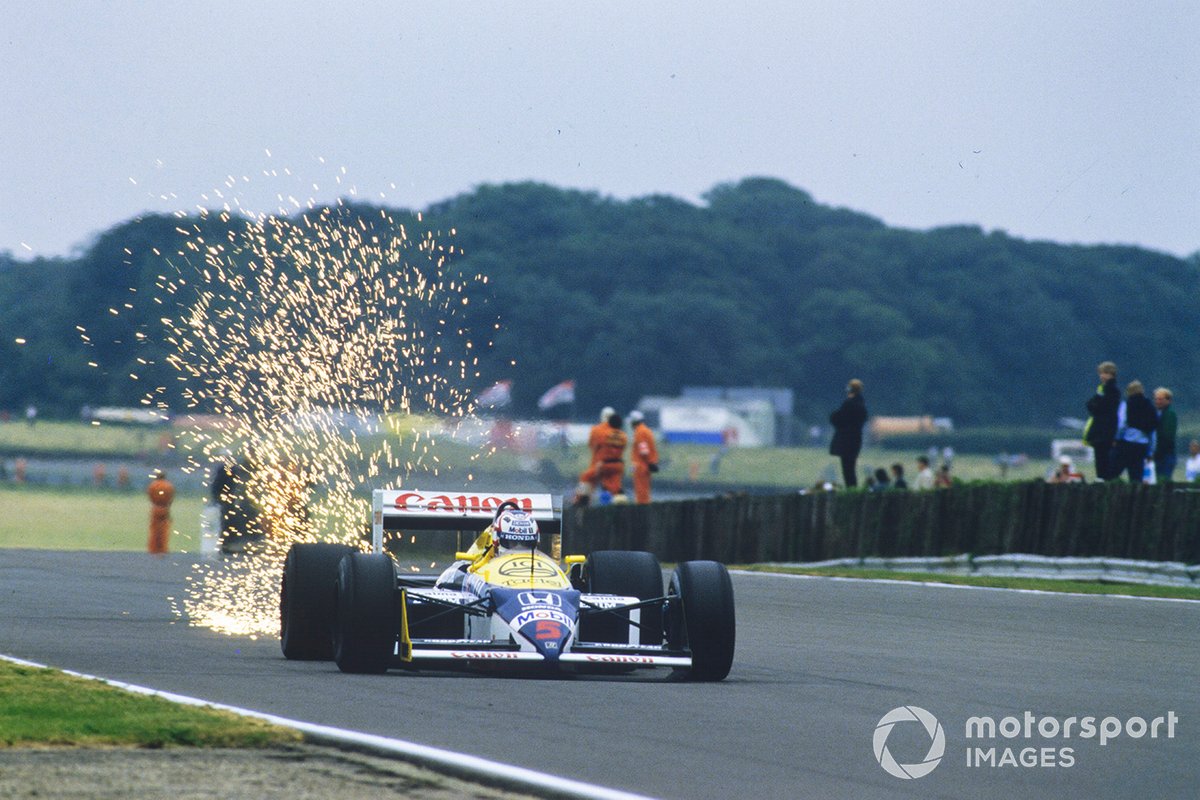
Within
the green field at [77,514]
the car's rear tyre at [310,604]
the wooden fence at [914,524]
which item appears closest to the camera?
the car's rear tyre at [310,604]

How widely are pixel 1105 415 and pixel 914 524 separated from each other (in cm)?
245

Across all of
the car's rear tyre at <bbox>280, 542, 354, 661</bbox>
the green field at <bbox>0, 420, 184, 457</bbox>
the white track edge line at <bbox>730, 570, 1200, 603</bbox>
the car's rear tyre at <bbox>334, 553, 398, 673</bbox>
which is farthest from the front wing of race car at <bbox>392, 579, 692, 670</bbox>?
the green field at <bbox>0, 420, 184, 457</bbox>

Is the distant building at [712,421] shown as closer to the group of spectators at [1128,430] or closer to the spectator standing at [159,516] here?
the spectator standing at [159,516]

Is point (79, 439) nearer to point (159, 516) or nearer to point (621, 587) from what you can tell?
point (159, 516)

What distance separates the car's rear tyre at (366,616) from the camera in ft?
35.7

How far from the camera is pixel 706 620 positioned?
1116 centimetres

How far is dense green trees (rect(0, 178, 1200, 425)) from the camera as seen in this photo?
104 m

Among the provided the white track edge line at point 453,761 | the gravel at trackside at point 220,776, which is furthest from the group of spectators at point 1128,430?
the gravel at trackside at point 220,776

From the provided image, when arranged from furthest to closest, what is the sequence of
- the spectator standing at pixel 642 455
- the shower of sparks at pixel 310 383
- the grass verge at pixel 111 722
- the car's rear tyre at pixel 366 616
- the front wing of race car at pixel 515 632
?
the spectator standing at pixel 642 455
the shower of sparks at pixel 310 383
the car's rear tyre at pixel 366 616
the front wing of race car at pixel 515 632
the grass verge at pixel 111 722

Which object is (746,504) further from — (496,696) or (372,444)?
(496,696)

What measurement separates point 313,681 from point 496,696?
43.2 inches

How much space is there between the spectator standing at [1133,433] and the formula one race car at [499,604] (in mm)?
10411

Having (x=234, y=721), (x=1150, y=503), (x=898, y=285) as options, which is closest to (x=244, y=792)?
(x=234, y=721)

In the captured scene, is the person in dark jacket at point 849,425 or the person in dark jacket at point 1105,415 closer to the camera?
the person in dark jacket at point 1105,415
